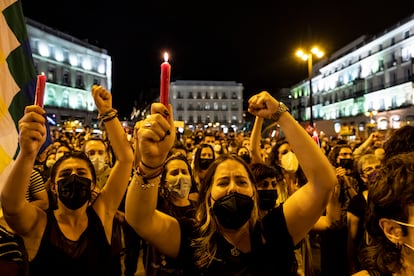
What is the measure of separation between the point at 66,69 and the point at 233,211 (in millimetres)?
68358

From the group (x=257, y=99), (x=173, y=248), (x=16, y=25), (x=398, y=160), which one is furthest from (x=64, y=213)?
(x=398, y=160)

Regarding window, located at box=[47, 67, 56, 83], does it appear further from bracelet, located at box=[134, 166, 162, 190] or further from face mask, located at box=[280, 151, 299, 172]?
bracelet, located at box=[134, 166, 162, 190]

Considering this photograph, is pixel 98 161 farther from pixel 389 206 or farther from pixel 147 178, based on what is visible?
pixel 389 206

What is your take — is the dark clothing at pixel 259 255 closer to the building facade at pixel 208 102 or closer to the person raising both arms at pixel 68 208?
the person raising both arms at pixel 68 208

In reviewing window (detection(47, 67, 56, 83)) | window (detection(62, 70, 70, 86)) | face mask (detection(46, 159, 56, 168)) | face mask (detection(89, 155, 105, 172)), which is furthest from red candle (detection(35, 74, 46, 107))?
window (detection(62, 70, 70, 86))

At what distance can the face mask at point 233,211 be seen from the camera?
91.4 inches

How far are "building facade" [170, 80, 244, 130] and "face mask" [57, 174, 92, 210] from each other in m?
103

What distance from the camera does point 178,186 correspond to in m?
4.33

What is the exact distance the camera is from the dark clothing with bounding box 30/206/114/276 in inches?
101

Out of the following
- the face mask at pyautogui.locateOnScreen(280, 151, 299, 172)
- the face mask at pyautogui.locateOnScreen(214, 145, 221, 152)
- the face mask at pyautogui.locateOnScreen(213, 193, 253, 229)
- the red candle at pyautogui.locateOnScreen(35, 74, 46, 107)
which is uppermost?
the red candle at pyautogui.locateOnScreen(35, 74, 46, 107)

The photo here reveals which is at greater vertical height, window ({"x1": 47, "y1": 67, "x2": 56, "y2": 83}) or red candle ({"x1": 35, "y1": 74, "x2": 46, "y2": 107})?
window ({"x1": 47, "y1": 67, "x2": 56, "y2": 83})

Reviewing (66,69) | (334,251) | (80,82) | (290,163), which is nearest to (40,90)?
Result: (334,251)

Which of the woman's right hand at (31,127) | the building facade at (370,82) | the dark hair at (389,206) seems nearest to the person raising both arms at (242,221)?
the dark hair at (389,206)

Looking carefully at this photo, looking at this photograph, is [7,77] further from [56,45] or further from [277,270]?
[56,45]
